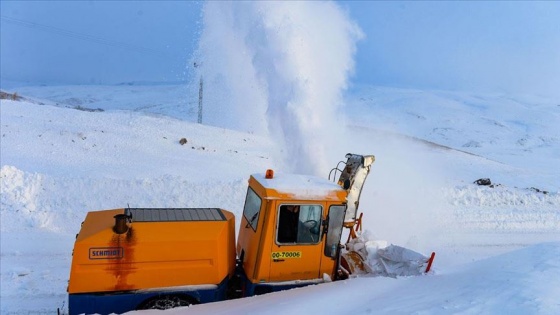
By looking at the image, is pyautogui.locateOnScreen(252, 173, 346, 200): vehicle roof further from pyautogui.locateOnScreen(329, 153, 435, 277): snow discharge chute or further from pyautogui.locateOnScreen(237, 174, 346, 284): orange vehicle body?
pyautogui.locateOnScreen(329, 153, 435, 277): snow discharge chute

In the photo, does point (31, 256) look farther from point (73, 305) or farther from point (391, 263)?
point (391, 263)

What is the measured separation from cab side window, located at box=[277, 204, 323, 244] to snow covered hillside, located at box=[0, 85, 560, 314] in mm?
735

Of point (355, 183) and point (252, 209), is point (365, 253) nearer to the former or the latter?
point (355, 183)

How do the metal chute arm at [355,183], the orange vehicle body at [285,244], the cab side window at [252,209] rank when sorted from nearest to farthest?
the orange vehicle body at [285,244] → the cab side window at [252,209] → the metal chute arm at [355,183]

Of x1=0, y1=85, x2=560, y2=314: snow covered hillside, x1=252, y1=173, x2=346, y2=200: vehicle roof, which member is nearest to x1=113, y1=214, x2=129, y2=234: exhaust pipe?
x1=0, y1=85, x2=560, y2=314: snow covered hillside

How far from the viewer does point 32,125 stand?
19734 millimetres

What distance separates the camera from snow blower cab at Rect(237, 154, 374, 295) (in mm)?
5879

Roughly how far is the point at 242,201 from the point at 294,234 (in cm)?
803

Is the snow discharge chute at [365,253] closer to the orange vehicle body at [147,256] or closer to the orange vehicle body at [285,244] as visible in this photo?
the orange vehicle body at [285,244]

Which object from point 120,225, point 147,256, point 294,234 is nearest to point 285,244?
point 294,234

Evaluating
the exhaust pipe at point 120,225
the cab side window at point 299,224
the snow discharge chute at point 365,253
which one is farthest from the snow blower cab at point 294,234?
the exhaust pipe at point 120,225

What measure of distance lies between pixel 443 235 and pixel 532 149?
4237 cm

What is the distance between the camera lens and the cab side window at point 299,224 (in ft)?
19.4

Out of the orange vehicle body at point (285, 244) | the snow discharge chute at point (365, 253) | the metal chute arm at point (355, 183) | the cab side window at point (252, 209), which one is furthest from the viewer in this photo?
the metal chute arm at point (355, 183)
